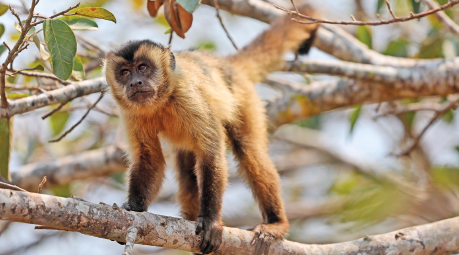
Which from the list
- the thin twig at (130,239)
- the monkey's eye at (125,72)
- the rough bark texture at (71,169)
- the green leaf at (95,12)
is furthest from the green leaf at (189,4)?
the rough bark texture at (71,169)

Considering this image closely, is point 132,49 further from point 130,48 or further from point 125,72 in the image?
point 125,72

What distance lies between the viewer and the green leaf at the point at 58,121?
7.46 meters

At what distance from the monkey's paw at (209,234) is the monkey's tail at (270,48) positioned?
2333 millimetres

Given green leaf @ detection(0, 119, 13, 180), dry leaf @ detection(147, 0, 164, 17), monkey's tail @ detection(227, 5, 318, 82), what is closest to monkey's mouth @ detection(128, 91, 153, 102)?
dry leaf @ detection(147, 0, 164, 17)

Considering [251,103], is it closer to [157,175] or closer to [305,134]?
[157,175]

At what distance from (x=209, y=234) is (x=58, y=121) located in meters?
4.89

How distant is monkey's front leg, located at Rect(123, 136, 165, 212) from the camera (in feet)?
13.7

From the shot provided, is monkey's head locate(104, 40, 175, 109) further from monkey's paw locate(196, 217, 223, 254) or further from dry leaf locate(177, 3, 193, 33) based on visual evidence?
monkey's paw locate(196, 217, 223, 254)

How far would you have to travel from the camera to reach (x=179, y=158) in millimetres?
5137

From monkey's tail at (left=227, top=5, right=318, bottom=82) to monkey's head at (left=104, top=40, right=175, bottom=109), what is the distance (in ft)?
4.34

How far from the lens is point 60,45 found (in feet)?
11.0

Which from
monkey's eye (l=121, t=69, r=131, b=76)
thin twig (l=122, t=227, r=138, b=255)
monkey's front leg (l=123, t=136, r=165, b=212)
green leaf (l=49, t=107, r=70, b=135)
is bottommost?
thin twig (l=122, t=227, r=138, b=255)

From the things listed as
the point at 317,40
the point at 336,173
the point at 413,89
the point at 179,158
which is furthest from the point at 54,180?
the point at 336,173

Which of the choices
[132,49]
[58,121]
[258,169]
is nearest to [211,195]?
[258,169]
